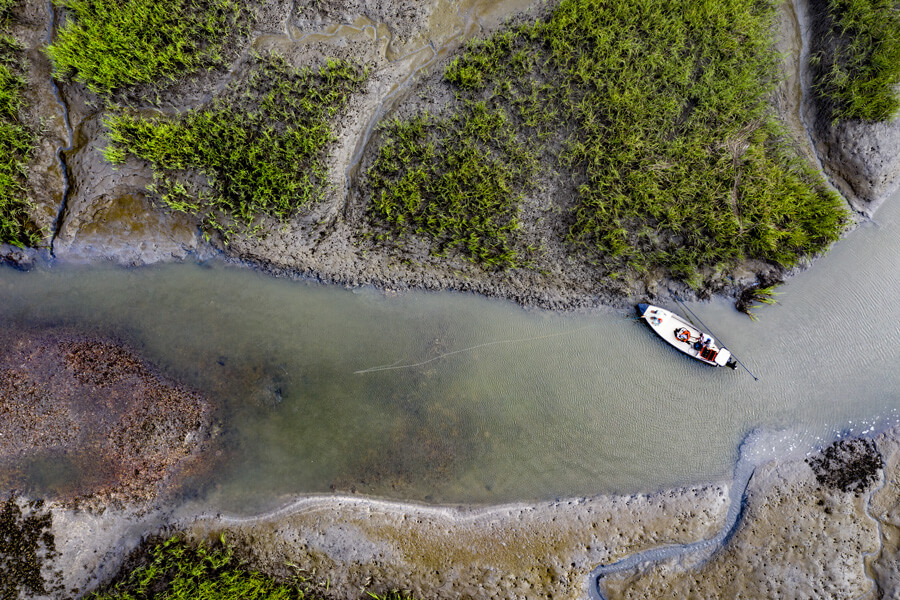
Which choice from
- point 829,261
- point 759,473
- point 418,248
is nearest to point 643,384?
point 759,473

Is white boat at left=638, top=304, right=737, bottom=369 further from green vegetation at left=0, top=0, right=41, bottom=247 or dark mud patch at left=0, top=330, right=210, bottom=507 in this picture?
green vegetation at left=0, top=0, right=41, bottom=247

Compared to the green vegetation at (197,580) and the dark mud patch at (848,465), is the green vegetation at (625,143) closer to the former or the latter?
the dark mud patch at (848,465)

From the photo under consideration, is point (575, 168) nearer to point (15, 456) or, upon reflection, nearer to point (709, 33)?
point (709, 33)

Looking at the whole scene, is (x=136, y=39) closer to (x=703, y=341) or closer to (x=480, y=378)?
(x=480, y=378)

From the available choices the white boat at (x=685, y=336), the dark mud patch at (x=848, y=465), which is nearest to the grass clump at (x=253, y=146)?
the white boat at (x=685, y=336)

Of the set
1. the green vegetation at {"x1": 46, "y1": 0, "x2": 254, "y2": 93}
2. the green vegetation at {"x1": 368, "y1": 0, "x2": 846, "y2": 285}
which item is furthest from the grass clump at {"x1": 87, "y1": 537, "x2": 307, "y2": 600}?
the green vegetation at {"x1": 46, "y1": 0, "x2": 254, "y2": 93}

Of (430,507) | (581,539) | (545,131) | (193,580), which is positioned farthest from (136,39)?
(581,539)

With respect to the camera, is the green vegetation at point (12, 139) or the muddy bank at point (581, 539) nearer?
the green vegetation at point (12, 139)
